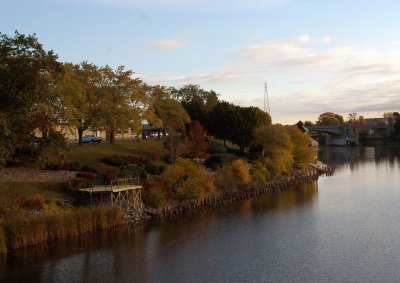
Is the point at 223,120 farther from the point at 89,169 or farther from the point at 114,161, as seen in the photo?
the point at 89,169

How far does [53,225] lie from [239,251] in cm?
1582

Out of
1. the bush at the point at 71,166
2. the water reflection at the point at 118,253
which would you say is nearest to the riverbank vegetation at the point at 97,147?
the bush at the point at 71,166

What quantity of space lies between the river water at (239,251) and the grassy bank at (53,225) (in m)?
1.21

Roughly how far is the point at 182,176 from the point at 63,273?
25.3m

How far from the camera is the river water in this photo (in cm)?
3194

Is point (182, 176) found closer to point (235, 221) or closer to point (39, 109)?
point (235, 221)

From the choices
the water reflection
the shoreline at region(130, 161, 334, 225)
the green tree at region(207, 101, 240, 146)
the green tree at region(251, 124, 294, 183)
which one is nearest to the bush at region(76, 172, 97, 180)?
the shoreline at region(130, 161, 334, 225)

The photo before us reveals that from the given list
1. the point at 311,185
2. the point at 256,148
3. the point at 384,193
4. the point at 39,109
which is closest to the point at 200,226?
the point at 39,109

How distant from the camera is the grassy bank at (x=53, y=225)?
37.3 metres

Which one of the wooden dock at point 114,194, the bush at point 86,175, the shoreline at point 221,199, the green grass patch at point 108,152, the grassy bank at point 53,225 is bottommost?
the shoreline at point 221,199

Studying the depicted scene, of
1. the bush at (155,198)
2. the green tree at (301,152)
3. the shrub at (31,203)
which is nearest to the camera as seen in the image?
the shrub at (31,203)

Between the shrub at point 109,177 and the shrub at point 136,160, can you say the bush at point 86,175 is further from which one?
the shrub at point 136,160

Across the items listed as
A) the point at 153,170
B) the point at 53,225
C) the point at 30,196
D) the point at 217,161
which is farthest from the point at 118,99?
the point at 53,225

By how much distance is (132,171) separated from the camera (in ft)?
197
